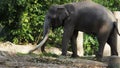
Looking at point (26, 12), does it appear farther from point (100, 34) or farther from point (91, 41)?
point (100, 34)

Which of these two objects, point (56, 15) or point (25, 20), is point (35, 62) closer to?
point (56, 15)

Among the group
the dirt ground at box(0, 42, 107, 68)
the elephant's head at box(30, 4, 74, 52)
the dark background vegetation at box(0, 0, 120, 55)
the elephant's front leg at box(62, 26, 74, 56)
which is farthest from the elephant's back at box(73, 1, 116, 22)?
the dark background vegetation at box(0, 0, 120, 55)

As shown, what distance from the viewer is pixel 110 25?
42.9 ft

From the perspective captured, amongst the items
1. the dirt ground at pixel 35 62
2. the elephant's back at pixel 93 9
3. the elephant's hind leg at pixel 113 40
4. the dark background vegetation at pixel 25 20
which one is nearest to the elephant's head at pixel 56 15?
the elephant's back at pixel 93 9

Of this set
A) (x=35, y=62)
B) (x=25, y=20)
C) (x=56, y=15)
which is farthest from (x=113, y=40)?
(x=25, y=20)

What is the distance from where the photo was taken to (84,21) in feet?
43.7

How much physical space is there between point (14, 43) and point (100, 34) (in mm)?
5650

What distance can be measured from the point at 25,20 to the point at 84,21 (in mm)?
5219

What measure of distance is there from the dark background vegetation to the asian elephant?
451 centimetres

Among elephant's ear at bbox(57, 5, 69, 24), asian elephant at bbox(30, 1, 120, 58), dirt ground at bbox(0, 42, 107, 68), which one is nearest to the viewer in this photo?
dirt ground at bbox(0, 42, 107, 68)

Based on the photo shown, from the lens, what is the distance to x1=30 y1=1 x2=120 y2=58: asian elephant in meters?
13.1

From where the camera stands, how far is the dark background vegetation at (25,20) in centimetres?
1811

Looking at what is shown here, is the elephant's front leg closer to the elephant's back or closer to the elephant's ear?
the elephant's ear

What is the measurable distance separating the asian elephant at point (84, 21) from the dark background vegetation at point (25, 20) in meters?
4.51
